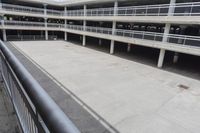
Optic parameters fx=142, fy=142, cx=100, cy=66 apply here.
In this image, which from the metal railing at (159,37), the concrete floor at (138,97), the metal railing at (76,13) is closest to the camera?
the concrete floor at (138,97)

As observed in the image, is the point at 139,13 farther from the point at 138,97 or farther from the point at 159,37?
the point at 138,97

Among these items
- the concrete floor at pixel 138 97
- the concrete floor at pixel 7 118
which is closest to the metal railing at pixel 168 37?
→ the concrete floor at pixel 138 97

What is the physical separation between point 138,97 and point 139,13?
13.3 m

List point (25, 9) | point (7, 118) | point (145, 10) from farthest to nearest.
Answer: point (25, 9)
point (145, 10)
point (7, 118)

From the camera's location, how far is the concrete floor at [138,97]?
6.27 m

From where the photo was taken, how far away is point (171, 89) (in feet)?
33.2

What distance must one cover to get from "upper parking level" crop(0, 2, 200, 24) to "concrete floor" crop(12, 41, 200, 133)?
5.50m

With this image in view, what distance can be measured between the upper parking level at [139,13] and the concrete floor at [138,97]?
5.50m

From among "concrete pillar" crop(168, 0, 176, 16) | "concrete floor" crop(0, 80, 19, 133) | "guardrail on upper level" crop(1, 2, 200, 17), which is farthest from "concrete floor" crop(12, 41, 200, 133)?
"guardrail on upper level" crop(1, 2, 200, 17)

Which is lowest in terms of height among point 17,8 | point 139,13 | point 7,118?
point 7,118

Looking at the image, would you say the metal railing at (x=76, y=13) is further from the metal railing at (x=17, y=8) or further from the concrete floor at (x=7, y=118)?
the concrete floor at (x=7, y=118)

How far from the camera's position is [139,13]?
18.2m

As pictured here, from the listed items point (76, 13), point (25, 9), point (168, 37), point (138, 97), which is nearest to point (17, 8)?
point (25, 9)

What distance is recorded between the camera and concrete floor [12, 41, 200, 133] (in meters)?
6.27
